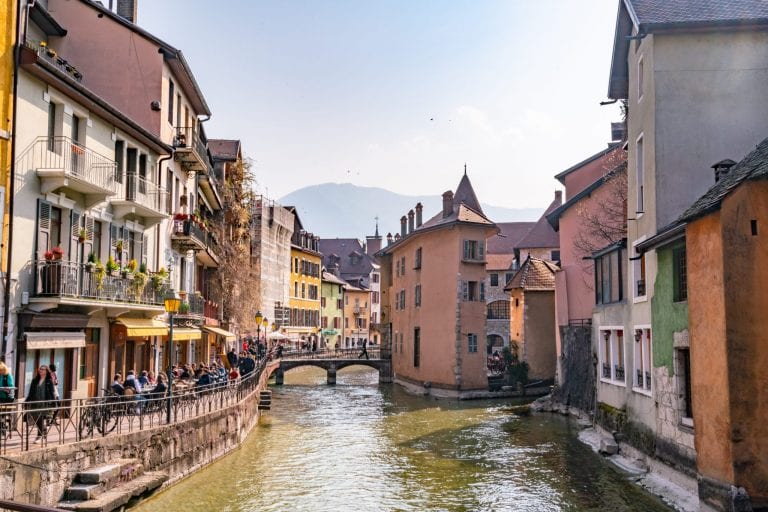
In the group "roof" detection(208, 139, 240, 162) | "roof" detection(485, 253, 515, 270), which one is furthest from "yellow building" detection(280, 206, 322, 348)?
"roof" detection(208, 139, 240, 162)

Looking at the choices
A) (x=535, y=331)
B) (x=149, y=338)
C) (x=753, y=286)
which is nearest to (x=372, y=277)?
(x=535, y=331)

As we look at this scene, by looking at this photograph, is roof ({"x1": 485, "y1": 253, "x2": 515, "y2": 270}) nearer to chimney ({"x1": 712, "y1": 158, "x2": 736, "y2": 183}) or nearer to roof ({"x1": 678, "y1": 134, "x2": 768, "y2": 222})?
chimney ({"x1": 712, "y1": 158, "x2": 736, "y2": 183})

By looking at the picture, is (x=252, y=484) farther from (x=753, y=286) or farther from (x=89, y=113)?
(x=753, y=286)

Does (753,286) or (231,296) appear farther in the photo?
(231,296)

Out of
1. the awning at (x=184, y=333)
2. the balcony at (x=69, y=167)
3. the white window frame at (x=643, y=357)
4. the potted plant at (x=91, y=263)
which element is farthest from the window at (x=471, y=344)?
the potted plant at (x=91, y=263)

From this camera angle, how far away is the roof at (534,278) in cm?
4575

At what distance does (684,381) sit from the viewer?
57.1 feet

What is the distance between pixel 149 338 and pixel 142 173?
6011 mm

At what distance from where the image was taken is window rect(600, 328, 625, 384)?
2402cm

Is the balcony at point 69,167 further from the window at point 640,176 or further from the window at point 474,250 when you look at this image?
the window at point 474,250

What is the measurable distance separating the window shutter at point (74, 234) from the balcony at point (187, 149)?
9.08 m

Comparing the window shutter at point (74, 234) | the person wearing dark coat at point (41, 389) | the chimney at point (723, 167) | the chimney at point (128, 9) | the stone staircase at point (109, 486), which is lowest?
the stone staircase at point (109, 486)

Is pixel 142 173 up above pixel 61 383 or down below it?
above

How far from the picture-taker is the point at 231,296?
43.5 m
